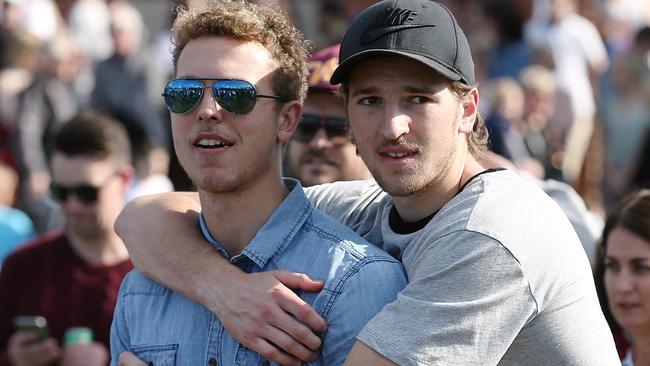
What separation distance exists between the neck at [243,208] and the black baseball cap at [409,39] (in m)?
0.40

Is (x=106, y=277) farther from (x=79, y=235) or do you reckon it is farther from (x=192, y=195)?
(x=192, y=195)

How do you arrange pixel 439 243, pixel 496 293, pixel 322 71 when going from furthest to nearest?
1. pixel 322 71
2. pixel 439 243
3. pixel 496 293

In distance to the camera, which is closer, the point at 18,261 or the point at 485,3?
the point at 18,261

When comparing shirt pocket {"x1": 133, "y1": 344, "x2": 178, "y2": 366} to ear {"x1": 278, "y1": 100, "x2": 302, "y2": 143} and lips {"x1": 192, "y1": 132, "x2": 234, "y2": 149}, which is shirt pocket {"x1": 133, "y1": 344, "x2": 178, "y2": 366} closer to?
lips {"x1": 192, "y1": 132, "x2": 234, "y2": 149}

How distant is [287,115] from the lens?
3805 millimetres

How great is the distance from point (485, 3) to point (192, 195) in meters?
9.61

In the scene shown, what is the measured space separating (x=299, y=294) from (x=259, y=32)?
806 mm

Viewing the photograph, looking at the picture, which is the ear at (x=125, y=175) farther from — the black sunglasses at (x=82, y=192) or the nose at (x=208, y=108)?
the nose at (x=208, y=108)

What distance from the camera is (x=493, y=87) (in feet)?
36.1

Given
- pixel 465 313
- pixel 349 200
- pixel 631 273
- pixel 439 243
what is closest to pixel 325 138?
pixel 349 200

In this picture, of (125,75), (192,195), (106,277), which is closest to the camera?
(192,195)

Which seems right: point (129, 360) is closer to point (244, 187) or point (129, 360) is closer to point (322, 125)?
point (244, 187)

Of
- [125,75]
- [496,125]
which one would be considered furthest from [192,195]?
[125,75]

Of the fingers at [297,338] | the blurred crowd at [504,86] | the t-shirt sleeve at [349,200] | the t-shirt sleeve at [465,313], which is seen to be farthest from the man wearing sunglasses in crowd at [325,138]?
the blurred crowd at [504,86]
